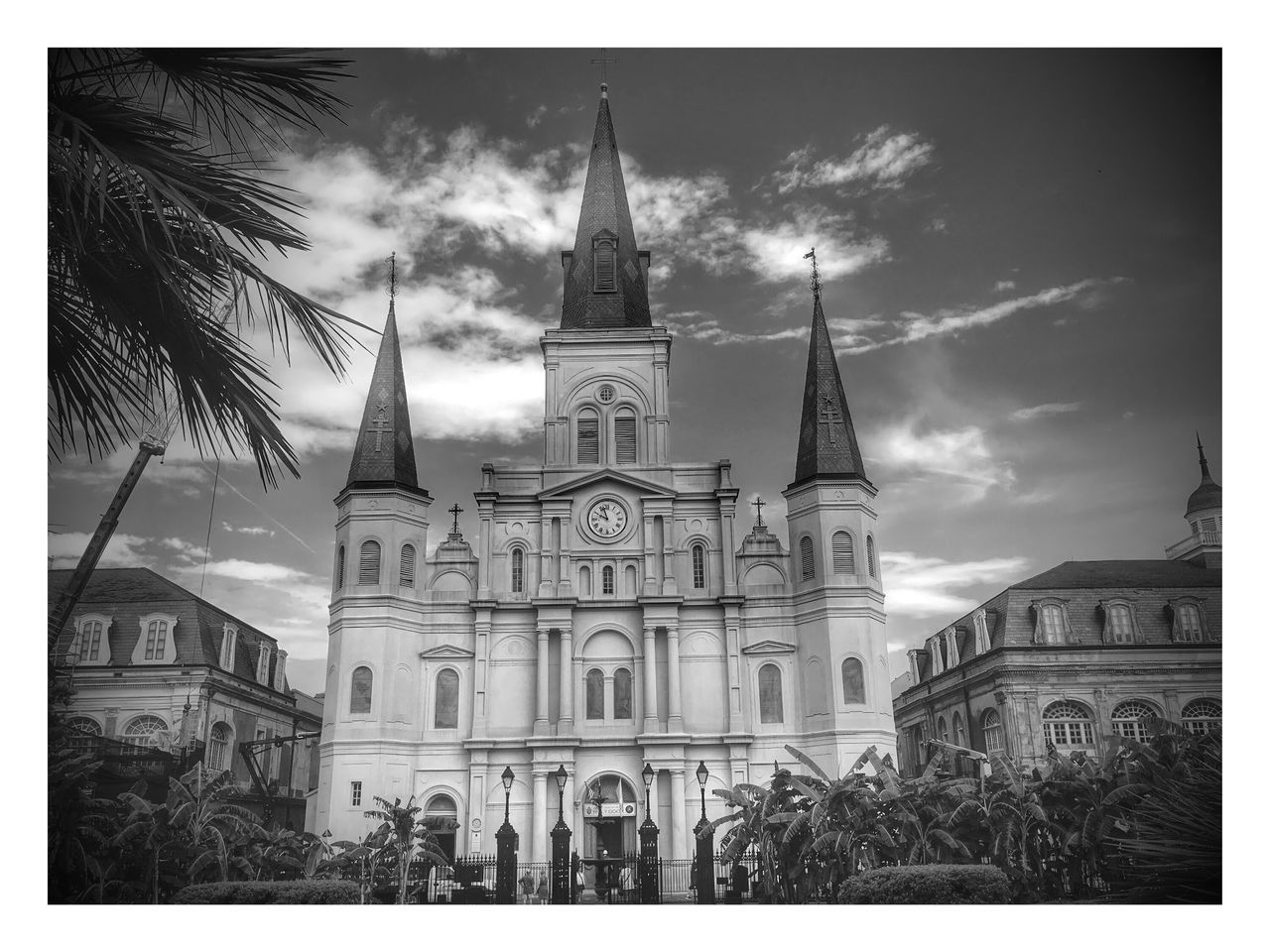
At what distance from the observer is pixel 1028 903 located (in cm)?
1207

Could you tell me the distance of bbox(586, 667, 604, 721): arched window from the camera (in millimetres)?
22859

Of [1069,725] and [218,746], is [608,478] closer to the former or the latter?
[218,746]

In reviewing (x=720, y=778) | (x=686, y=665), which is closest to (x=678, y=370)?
(x=686, y=665)

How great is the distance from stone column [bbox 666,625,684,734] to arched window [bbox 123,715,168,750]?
10.3m

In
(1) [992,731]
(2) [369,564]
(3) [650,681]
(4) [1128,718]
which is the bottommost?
(1) [992,731]

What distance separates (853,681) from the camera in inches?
875

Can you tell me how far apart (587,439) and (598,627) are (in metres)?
4.52

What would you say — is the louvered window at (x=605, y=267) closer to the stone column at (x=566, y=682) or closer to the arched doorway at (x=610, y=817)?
the stone column at (x=566, y=682)

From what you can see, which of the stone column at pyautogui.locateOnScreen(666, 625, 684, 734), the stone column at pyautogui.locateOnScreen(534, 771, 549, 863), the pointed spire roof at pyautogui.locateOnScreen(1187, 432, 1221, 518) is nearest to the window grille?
the stone column at pyautogui.locateOnScreen(666, 625, 684, 734)

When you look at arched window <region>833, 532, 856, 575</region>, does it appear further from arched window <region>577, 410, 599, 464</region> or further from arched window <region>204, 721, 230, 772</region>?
arched window <region>204, 721, 230, 772</region>

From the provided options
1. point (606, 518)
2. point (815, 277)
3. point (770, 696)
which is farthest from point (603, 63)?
point (770, 696)
